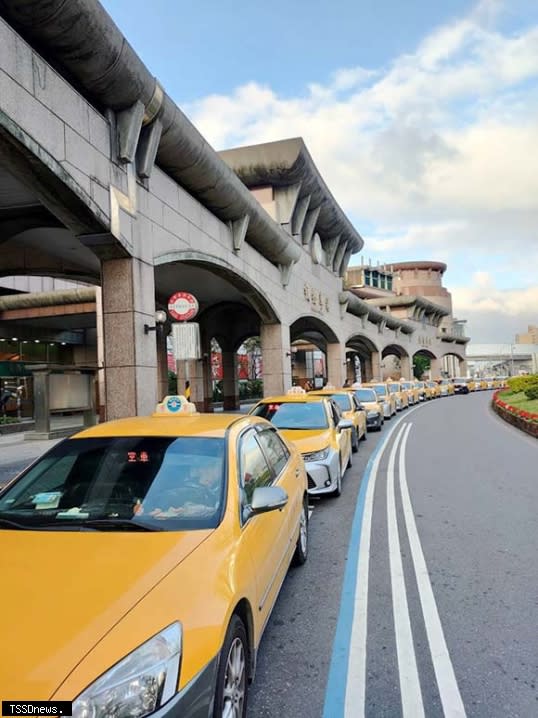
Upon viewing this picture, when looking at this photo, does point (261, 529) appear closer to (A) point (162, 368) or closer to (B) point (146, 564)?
(B) point (146, 564)

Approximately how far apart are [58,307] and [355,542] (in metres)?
27.3

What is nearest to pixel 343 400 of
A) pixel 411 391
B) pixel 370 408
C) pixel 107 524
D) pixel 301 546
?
pixel 370 408

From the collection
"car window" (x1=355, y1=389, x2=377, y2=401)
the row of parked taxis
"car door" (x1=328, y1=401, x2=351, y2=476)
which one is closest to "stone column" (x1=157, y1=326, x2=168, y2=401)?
"car window" (x1=355, y1=389, x2=377, y2=401)

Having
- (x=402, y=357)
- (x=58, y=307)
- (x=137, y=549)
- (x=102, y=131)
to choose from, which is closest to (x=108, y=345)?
(x=102, y=131)

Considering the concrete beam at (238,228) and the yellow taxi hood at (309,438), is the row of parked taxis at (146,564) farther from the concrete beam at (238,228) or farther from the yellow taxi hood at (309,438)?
the concrete beam at (238,228)

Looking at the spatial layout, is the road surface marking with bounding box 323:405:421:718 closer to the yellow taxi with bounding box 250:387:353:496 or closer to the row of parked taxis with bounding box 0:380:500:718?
the row of parked taxis with bounding box 0:380:500:718

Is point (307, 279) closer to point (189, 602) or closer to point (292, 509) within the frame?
point (292, 509)

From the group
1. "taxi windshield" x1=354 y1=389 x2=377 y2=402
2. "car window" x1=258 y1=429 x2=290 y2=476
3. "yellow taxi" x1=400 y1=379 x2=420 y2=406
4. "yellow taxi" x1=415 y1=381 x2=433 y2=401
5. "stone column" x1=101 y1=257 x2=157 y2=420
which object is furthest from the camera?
"yellow taxi" x1=415 y1=381 x2=433 y2=401

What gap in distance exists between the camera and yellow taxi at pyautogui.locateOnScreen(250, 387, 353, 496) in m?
7.29

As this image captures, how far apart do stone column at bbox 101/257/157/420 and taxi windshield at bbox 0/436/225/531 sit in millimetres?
6151

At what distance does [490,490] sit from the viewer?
26.3 feet

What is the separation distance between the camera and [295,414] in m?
8.77

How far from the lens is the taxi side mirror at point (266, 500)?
3.12 m

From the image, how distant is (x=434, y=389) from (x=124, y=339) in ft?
121
